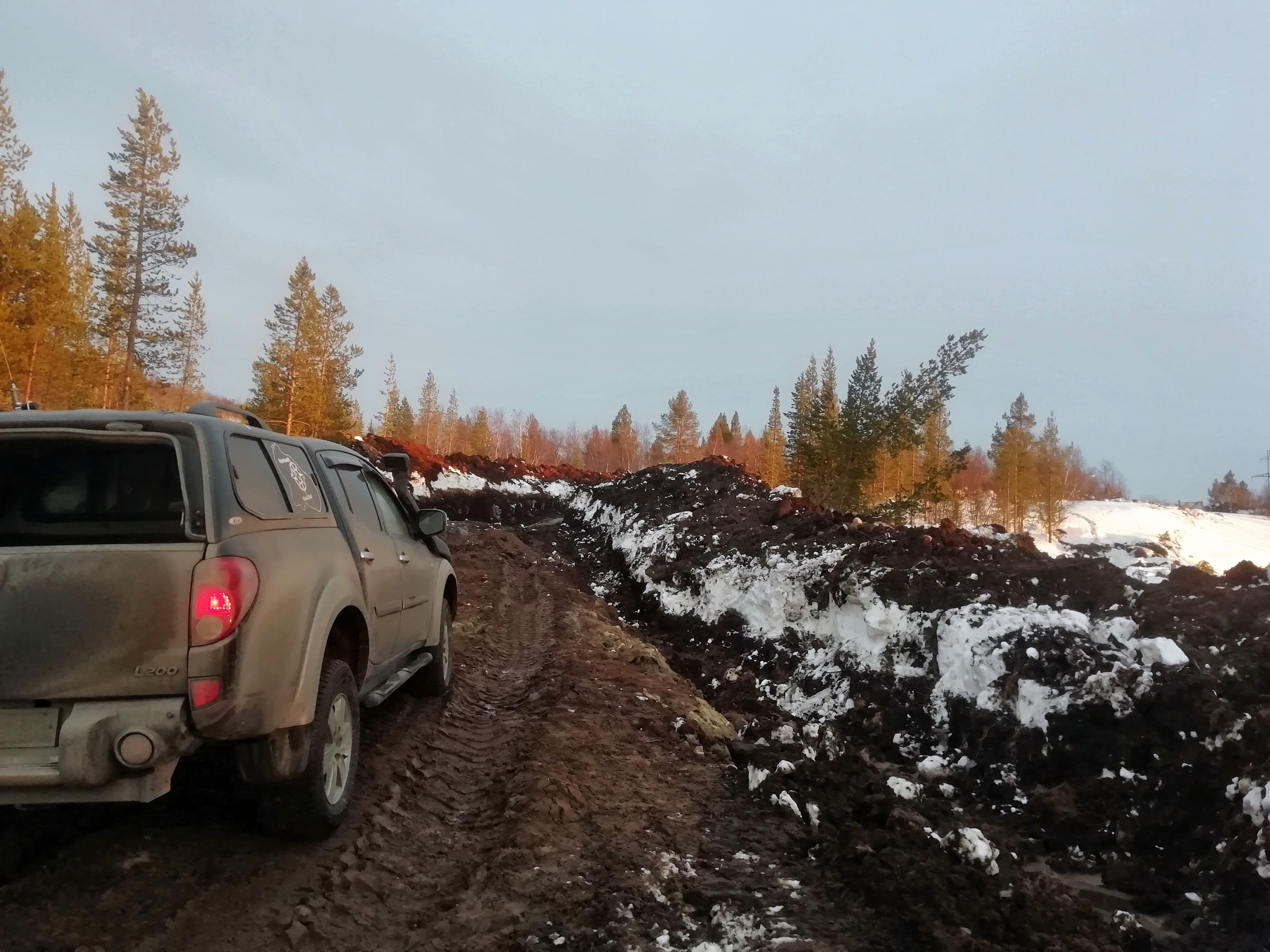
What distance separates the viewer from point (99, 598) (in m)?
2.84

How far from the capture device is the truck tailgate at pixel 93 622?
9.12 feet

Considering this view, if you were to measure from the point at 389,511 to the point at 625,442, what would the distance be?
96.8 meters

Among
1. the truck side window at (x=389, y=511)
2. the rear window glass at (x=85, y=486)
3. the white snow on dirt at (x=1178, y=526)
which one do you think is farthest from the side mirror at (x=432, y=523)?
the white snow on dirt at (x=1178, y=526)

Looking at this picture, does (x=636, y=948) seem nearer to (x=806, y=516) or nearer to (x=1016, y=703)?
(x=1016, y=703)

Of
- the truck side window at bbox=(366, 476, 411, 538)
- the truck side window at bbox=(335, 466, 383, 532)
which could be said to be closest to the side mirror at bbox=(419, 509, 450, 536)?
the truck side window at bbox=(366, 476, 411, 538)

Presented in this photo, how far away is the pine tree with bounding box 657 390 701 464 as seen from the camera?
268ft

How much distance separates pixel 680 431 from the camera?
81.8 metres

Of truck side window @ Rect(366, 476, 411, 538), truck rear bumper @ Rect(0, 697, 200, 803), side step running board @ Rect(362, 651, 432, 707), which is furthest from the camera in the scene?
truck side window @ Rect(366, 476, 411, 538)

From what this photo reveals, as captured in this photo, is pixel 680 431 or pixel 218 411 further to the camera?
pixel 680 431

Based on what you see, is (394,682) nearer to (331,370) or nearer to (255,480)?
(255,480)

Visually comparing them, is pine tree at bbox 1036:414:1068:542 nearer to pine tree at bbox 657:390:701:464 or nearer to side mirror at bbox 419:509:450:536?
pine tree at bbox 657:390:701:464

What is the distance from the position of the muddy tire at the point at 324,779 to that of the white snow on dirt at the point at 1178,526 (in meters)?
28.9

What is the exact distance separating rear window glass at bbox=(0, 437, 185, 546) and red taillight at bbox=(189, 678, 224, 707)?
0.96m

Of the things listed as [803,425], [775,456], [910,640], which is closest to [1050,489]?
[775,456]
